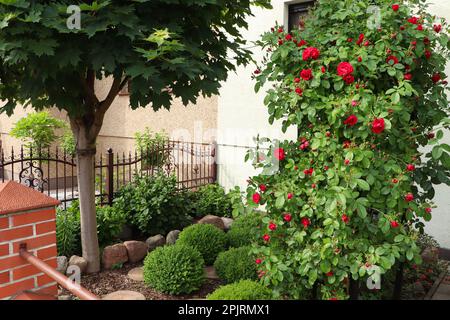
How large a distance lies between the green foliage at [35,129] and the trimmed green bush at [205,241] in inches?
230

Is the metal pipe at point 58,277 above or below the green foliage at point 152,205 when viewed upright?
above

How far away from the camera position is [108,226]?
4.91 metres

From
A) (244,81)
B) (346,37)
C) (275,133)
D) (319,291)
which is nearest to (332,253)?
(319,291)

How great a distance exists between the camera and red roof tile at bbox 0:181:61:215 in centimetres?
177

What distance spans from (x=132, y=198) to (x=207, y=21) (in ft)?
9.95

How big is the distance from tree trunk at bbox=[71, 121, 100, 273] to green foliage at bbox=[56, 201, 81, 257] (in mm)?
258

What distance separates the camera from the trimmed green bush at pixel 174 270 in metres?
3.72

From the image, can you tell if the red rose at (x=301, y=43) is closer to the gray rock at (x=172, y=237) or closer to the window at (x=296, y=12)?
the gray rock at (x=172, y=237)

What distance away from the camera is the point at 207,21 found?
3.21m

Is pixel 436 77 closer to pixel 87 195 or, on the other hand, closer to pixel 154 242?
pixel 87 195

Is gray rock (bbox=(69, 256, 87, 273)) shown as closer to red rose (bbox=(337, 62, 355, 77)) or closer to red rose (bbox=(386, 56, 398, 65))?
red rose (bbox=(337, 62, 355, 77))

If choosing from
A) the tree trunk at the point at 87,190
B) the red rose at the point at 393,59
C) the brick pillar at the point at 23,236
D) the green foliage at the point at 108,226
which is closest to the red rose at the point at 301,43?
the red rose at the point at 393,59

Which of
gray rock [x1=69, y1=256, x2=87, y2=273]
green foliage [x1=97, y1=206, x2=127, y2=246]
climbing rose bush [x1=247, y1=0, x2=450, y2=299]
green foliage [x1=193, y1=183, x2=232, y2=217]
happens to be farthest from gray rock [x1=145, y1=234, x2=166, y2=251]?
climbing rose bush [x1=247, y1=0, x2=450, y2=299]

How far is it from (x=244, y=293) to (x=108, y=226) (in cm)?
253
